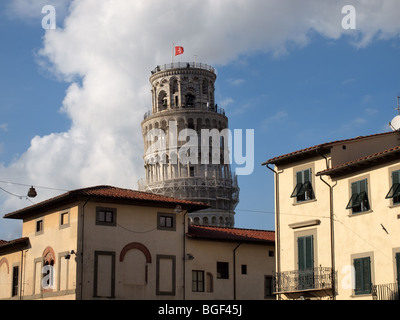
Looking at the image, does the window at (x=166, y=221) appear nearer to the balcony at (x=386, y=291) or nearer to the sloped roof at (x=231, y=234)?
the sloped roof at (x=231, y=234)

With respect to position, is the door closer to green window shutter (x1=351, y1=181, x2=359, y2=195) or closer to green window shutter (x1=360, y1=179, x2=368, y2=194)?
green window shutter (x1=351, y1=181, x2=359, y2=195)

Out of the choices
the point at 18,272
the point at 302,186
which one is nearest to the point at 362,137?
the point at 302,186

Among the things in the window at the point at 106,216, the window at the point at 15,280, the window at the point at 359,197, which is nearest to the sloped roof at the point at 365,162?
the window at the point at 359,197

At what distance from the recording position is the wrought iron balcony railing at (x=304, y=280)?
42.1 metres

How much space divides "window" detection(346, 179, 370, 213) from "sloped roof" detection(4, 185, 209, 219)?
17358 mm

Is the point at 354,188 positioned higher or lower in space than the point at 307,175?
lower

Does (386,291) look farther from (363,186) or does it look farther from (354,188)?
(354,188)

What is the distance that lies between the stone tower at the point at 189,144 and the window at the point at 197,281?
66.1 metres

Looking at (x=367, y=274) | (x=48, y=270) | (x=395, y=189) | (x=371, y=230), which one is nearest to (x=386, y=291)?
(x=367, y=274)

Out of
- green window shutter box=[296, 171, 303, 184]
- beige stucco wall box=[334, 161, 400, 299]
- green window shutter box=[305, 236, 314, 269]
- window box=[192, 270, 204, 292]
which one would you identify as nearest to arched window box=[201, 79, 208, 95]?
window box=[192, 270, 204, 292]

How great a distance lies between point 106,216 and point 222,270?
9.52m

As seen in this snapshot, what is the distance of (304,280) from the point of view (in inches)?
1705
